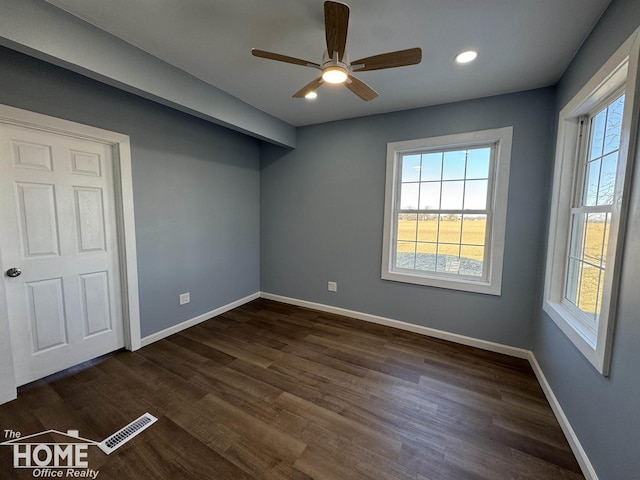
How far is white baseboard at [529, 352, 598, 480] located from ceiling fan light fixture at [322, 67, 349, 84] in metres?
2.64

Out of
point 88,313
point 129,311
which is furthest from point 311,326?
point 88,313

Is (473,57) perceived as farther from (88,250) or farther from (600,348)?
(88,250)

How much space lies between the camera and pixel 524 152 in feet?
8.10

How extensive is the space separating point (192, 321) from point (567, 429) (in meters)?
3.57

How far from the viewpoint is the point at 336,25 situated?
134 centimetres

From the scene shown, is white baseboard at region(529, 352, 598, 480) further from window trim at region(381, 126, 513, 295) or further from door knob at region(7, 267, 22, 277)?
door knob at region(7, 267, 22, 277)

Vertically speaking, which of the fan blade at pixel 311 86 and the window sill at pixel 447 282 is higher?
the fan blade at pixel 311 86

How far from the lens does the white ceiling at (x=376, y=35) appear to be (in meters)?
1.53

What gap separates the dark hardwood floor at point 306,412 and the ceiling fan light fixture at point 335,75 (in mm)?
2328

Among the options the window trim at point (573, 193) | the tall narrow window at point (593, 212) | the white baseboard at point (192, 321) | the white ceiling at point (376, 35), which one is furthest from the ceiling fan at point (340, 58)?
the white baseboard at point (192, 321)

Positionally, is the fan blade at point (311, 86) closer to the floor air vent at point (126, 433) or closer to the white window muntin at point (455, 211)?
the white window muntin at point (455, 211)

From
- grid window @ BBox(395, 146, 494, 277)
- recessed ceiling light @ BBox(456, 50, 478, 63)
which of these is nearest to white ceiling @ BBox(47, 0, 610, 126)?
recessed ceiling light @ BBox(456, 50, 478, 63)

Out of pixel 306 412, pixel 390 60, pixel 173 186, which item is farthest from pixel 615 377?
pixel 173 186

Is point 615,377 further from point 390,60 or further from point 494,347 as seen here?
point 390,60
